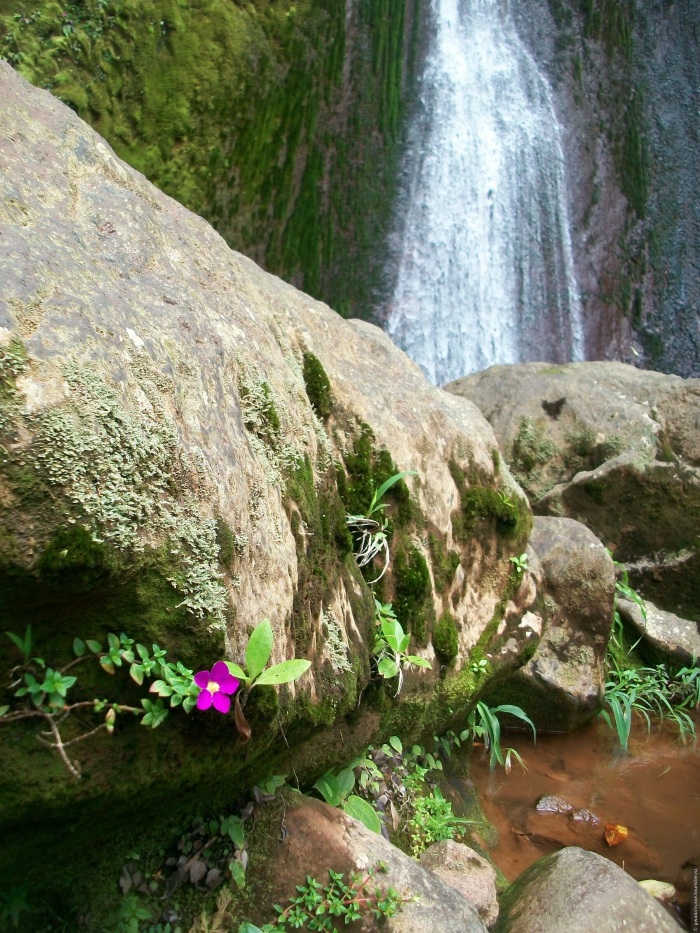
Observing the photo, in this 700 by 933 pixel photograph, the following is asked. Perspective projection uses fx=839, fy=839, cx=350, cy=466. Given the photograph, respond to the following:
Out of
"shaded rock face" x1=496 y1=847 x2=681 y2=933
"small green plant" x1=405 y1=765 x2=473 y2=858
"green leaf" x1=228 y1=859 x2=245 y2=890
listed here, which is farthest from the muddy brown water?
"green leaf" x1=228 y1=859 x2=245 y2=890

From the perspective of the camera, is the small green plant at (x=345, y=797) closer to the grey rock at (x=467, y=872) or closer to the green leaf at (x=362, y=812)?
the green leaf at (x=362, y=812)

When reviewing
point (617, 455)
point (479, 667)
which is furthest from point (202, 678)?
point (617, 455)

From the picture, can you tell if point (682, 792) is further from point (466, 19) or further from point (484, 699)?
point (466, 19)

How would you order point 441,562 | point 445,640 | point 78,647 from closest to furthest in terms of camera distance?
point 78,647
point 445,640
point 441,562

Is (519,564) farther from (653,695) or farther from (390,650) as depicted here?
(653,695)

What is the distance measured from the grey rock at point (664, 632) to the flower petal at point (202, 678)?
13.0ft

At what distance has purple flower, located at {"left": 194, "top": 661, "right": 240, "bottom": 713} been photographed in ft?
5.70

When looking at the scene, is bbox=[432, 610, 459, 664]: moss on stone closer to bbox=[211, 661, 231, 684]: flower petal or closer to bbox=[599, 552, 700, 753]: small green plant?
bbox=[599, 552, 700, 753]: small green plant

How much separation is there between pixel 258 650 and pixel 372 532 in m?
1.34

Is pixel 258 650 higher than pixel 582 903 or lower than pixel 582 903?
higher

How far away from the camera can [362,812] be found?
2541mm

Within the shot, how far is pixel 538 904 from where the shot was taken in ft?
8.61

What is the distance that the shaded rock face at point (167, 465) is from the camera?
5.14 feet

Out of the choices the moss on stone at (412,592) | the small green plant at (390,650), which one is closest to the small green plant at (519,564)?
the moss on stone at (412,592)
